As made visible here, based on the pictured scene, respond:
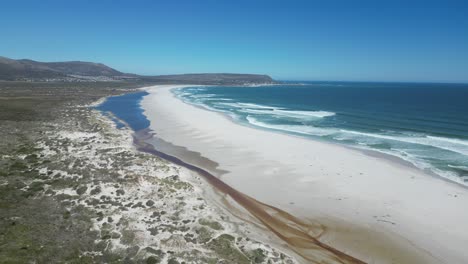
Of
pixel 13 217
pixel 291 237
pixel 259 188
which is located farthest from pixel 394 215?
pixel 13 217

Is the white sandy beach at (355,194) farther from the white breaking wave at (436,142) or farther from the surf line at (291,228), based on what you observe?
the white breaking wave at (436,142)

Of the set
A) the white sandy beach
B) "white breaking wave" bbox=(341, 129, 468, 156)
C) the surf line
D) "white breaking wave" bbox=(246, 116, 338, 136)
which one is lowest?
the surf line

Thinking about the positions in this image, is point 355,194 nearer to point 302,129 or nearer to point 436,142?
point 436,142

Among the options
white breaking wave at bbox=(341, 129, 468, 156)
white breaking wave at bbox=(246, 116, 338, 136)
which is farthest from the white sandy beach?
white breaking wave at bbox=(341, 129, 468, 156)

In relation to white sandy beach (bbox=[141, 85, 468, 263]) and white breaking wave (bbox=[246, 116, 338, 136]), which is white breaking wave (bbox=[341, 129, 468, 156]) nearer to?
white breaking wave (bbox=[246, 116, 338, 136])

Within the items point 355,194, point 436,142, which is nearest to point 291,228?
point 355,194

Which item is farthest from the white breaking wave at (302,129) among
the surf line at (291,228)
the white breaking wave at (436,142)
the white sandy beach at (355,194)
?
the surf line at (291,228)
